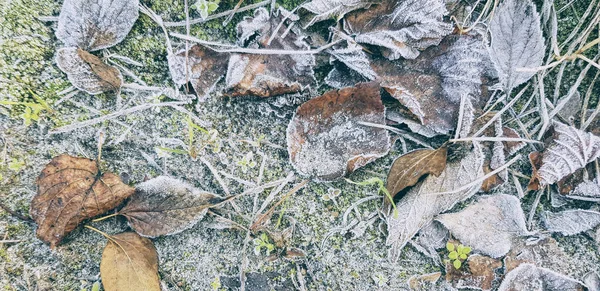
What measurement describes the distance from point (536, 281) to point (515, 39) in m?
0.89

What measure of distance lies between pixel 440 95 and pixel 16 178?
1.49 m

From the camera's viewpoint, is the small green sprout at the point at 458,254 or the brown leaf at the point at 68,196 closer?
the brown leaf at the point at 68,196

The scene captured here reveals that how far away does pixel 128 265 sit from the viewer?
A: 1372 millimetres

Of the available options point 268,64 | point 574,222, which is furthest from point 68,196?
point 574,222

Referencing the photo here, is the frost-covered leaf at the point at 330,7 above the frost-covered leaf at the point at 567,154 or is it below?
above

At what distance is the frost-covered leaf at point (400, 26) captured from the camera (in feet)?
4.76

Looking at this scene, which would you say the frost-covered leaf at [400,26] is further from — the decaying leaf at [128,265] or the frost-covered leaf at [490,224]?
the decaying leaf at [128,265]

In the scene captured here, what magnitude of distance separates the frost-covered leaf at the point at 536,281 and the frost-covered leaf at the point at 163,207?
1119 mm

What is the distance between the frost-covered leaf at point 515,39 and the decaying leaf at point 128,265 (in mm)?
1427

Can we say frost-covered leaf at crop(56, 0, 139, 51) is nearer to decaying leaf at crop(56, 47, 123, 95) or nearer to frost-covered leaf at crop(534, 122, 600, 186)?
decaying leaf at crop(56, 47, 123, 95)

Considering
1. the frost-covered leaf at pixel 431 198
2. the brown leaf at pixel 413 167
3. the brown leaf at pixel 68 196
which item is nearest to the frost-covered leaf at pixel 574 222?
the frost-covered leaf at pixel 431 198

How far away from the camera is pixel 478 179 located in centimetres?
150

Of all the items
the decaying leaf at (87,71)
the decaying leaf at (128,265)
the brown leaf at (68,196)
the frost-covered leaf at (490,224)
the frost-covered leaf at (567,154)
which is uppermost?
the decaying leaf at (87,71)

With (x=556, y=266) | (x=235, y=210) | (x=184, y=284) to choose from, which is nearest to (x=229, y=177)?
(x=235, y=210)
